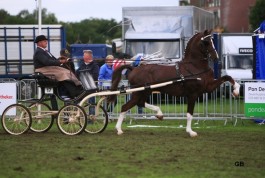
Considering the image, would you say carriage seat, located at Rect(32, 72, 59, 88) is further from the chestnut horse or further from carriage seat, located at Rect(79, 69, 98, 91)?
the chestnut horse

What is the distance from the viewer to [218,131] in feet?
64.5

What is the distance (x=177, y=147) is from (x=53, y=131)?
16.2 ft

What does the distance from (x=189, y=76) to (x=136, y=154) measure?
15.0 feet

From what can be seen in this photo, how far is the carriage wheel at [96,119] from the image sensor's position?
60.6 ft

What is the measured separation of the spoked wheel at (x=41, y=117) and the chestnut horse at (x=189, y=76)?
146 cm

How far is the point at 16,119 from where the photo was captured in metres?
18.4

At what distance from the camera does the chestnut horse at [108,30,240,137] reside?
18.3 meters

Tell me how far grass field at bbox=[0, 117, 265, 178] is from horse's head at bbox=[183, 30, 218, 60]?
176 cm

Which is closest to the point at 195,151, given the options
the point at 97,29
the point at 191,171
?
the point at 191,171

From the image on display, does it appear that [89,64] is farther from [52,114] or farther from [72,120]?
[72,120]

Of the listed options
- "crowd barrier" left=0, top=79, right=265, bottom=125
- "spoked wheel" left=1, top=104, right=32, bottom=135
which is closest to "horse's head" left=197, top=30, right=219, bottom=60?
"crowd barrier" left=0, top=79, right=265, bottom=125

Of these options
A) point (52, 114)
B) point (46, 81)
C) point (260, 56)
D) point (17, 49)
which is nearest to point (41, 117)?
point (52, 114)

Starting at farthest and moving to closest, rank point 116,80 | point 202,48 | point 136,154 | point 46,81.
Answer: point 116,80
point 46,81
point 202,48
point 136,154

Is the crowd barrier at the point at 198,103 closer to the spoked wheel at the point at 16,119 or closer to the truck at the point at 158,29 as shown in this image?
the spoked wheel at the point at 16,119
